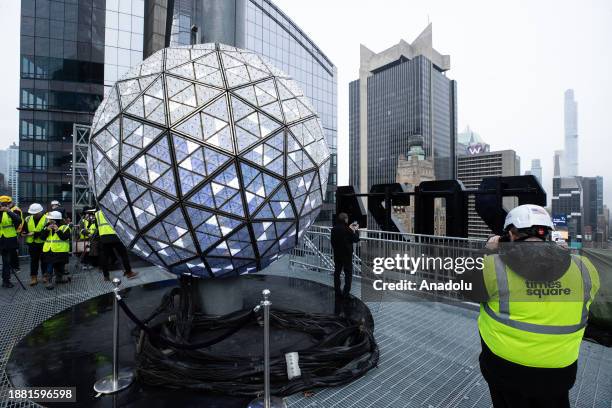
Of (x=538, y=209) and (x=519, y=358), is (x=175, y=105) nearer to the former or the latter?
(x=538, y=209)

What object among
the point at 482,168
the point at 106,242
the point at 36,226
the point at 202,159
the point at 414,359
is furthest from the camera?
the point at 482,168

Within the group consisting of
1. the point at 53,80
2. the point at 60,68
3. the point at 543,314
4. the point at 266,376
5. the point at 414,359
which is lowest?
the point at 414,359

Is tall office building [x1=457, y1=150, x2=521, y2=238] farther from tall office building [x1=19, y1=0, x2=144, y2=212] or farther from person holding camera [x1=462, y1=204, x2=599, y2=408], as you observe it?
person holding camera [x1=462, y1=204, x2=599, y2=408]

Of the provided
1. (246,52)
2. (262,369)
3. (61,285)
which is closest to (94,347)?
(262,369)

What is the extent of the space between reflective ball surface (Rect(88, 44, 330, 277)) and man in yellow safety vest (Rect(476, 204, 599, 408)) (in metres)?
2.57

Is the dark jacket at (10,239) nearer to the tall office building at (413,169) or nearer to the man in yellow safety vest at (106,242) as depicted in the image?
the man in yellow safety vest at (106,242)

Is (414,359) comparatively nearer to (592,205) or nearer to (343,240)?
(343,240)

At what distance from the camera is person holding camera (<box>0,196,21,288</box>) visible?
6535mm

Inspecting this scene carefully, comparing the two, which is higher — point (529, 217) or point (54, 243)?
point (529, 217)

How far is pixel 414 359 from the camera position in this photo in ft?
12.8

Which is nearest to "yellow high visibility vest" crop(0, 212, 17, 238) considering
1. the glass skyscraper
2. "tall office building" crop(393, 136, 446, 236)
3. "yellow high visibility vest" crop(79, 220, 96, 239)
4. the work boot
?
"yellow high visibility vest" crop(79, 220, 96, 239)

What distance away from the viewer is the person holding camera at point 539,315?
1.93 m

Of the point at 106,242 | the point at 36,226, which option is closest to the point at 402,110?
the point at 106,242

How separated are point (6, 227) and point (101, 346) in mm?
4734
